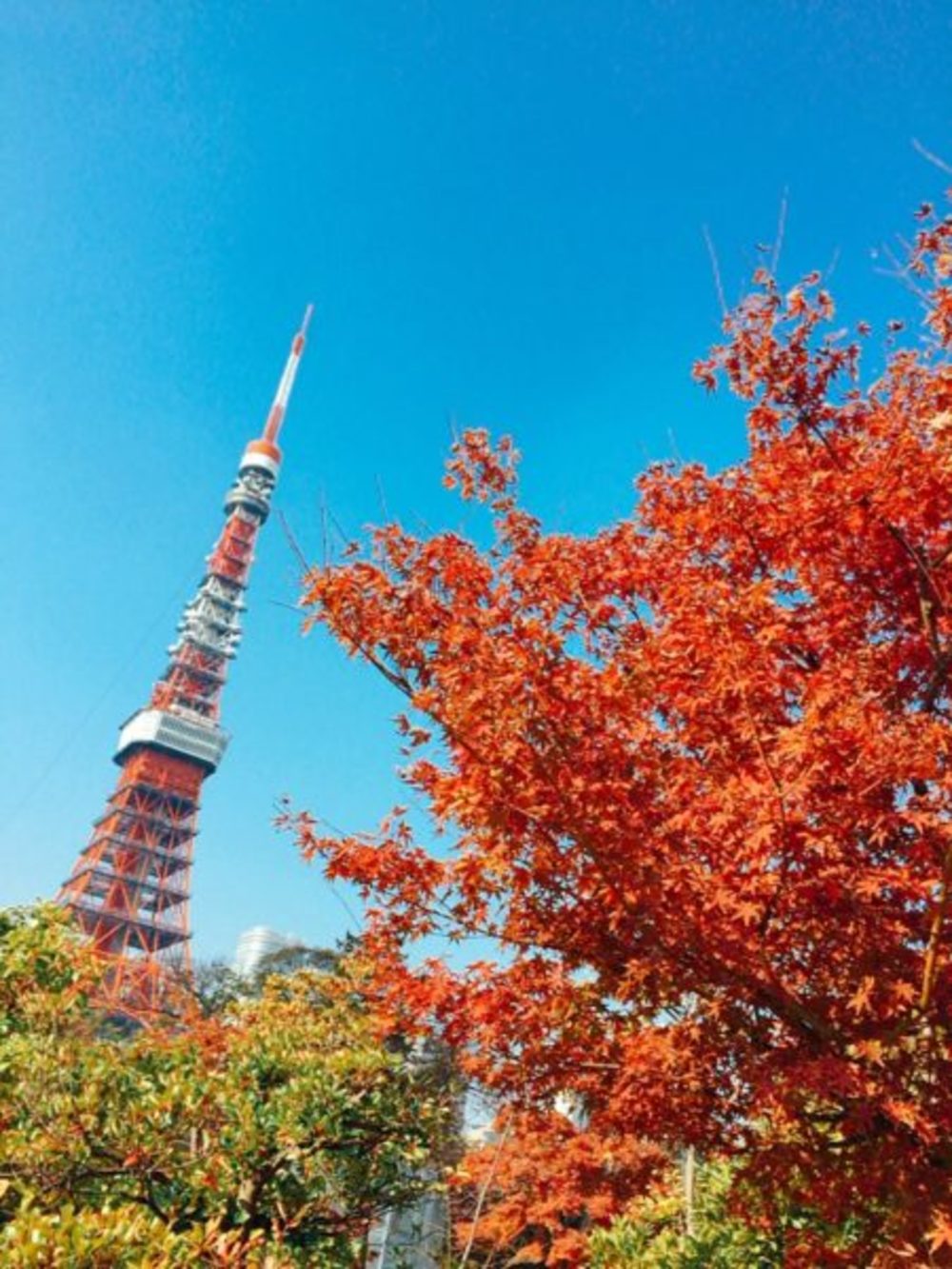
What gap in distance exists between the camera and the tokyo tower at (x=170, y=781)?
63.8 m

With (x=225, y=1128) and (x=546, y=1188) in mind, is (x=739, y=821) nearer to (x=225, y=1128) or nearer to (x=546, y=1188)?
(x=225, y=1128)

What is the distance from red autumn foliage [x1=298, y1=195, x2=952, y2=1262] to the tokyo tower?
48.0m

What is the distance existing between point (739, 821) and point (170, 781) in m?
73.1

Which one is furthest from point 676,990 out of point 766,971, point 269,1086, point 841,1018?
point 269,1086

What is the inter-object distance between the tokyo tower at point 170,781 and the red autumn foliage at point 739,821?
4803 cm

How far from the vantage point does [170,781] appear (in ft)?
236

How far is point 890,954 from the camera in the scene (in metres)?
4.50

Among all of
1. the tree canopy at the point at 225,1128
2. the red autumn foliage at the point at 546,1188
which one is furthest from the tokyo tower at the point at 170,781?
the tree canopy at the point at 225,1128

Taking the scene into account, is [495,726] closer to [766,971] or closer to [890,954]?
[766,971]

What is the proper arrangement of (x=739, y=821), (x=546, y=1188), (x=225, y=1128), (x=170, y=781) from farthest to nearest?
1. (x=170, y=781)
2. (x=546, y=1188)
3. (x=225, y=1128)
4. (x=739, y=821)

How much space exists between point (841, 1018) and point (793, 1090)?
58 centimetres

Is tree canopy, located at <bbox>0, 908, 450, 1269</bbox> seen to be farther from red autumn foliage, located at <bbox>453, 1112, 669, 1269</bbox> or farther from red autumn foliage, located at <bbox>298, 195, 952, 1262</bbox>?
red autumn foliage, located at <bbox>453, 1112, 669, 1269</bbox>

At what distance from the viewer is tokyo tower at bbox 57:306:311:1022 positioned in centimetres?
6384

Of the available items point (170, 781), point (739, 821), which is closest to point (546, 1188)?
point (739, 821)
